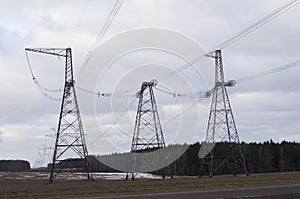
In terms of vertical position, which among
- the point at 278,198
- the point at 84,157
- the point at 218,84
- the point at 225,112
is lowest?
the point at 278,198

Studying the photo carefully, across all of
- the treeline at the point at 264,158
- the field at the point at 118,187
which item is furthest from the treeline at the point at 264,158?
the field at the point at 118,187

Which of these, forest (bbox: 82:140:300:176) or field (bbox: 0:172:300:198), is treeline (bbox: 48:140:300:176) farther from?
field (bbox: 0:172:300:198)

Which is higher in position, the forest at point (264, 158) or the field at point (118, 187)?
the forest at point (264, 158)

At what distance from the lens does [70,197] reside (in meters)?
37.4

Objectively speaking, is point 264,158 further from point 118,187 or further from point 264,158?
point 118,187

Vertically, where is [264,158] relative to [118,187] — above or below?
above

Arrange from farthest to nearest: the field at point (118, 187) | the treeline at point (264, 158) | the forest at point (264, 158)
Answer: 1. the forest at point (264, 158)
2. the treeline at point (264, 158)
3. the field at point (118, 187)

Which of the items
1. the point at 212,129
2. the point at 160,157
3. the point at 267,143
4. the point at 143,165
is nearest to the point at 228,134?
the point at 212,129

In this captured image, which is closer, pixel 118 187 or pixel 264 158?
pixel 118 187

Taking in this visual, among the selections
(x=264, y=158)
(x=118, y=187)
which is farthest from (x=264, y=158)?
(x=118, y=187)

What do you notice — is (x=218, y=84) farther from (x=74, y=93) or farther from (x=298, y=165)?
(x=298, y=165)

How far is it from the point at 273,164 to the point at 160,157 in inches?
3030

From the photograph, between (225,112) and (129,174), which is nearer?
(225,112)

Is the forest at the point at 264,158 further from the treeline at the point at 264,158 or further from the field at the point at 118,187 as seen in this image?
the field at the point at 118,187
